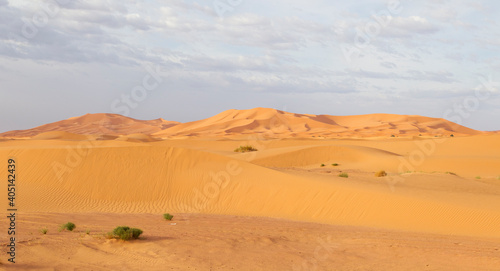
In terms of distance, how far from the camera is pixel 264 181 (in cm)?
1916

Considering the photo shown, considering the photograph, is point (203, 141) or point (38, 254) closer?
point (38, 254)

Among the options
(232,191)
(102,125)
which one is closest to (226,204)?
(232,191)

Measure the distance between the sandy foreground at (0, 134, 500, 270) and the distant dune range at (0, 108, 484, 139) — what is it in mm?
66800

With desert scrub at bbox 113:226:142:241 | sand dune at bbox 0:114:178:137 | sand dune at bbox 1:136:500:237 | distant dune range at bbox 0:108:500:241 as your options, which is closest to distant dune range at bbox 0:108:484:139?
sand dune at bbox 0:114:178:137

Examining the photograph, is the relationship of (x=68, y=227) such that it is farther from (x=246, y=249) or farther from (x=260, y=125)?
(x=260, y=125)

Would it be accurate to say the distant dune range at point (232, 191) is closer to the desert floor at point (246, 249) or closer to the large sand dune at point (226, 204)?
the large sand dune at point (226, 204)

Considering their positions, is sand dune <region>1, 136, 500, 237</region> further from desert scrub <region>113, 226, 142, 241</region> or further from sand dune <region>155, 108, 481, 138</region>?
sand dune <region>155, 108, 481, 138</region>

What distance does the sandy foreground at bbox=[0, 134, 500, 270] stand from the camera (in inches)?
326

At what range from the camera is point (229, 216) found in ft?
50.4

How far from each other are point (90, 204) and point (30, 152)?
6.23 meters

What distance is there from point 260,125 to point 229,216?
85486mm

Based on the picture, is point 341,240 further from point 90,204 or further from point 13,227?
point 90,204

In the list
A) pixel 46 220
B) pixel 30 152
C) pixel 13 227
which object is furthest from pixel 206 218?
pixel 30 152

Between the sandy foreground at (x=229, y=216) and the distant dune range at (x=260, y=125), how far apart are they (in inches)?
2630
